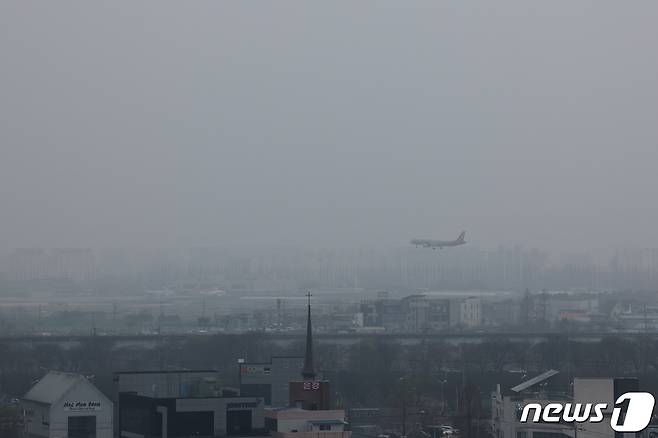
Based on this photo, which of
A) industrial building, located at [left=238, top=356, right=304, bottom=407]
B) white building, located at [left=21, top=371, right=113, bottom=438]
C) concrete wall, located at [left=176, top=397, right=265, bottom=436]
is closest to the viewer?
concrete wall, located at [left=176, top=397, right=265, bottom=436]

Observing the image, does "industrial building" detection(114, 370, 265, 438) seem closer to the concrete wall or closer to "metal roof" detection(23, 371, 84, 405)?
the concrete wall

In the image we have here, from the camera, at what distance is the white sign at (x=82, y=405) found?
71.3 ft

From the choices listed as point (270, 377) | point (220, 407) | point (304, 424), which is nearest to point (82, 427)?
point (220, 407)

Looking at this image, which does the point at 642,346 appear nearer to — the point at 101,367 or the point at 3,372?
the point at 101,367

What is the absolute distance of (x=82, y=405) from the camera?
71.5 feet

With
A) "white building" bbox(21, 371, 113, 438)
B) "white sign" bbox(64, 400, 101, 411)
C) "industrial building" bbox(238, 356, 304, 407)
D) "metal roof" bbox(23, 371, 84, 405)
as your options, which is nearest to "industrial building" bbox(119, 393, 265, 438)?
"white building" bbox(21, 371, 113, 438)

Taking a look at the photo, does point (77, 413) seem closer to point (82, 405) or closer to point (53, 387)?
point (82, 405)

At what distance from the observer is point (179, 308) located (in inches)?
4316

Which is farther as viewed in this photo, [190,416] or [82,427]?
[82,427]

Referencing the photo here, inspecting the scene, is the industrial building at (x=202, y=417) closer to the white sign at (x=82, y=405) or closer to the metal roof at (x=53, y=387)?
the white sign at (x=82, y=405)

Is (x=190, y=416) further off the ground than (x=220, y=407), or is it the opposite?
(x=220, y=407)

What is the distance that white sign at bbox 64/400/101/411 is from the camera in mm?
21734

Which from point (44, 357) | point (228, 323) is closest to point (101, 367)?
point (44, 357)

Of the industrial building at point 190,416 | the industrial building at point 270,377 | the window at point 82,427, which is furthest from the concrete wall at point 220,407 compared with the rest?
the industrial building at point 270,377
